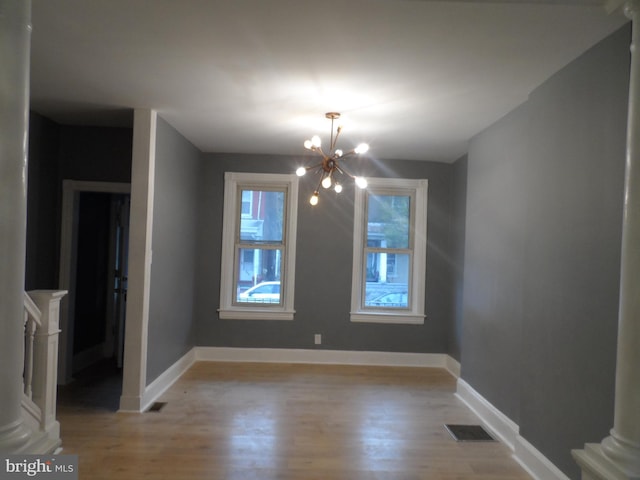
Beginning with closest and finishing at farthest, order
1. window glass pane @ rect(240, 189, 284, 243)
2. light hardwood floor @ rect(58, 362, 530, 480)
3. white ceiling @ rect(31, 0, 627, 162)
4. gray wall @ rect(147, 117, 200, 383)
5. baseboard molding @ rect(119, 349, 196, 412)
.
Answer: white ceiling @ rect(31, 0, 627, 162) → light hardwood floor @ rect(58, 362, 530, 480) → baseboard molding @ rect(119, 349, 196, 412) → gray wall @ rect(147, 117, 200, 383) → window glass pane @ rect(240, 189, 284, 243)

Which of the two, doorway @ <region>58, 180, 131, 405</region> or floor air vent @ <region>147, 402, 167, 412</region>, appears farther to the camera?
doorway @ <region>58, 180, 131, 405</region>

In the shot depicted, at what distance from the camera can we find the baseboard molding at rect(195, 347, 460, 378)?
5.58 m

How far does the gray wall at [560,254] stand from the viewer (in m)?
2.23

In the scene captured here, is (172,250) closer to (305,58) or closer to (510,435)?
(305,58)

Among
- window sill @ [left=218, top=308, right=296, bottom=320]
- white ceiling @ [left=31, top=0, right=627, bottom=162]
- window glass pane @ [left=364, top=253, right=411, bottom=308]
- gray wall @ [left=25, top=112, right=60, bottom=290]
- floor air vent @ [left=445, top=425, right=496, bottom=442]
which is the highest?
white ceiling @ [left=31, top=0, right=627, bottom=162]

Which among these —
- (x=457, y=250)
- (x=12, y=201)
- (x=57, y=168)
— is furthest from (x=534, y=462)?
(x=57, y=168)

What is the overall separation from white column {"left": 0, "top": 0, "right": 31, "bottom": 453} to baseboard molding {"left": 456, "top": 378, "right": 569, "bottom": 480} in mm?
2899

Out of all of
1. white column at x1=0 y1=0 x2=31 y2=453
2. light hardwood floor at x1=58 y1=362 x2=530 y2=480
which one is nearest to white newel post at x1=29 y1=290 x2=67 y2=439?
light hardwood floor at x1=58 y1=362 x2=530 y2=480

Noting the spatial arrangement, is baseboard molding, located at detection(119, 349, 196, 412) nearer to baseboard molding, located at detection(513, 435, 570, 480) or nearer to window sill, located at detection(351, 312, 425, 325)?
window sill, located at detection(351, 312, 425, 325)

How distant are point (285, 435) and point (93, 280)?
346cm

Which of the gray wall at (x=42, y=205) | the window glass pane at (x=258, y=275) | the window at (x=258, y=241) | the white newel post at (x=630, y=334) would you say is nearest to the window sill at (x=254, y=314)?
the window at (x=258, y=241)

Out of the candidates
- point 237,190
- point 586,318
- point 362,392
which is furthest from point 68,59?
point 362,392

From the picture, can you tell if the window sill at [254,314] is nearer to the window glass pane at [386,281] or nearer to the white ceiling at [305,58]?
the window glass pane at [386,281]

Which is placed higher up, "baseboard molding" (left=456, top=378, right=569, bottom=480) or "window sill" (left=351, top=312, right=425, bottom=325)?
"window sill" (left=351, top=312, right=425, bottom=325)
